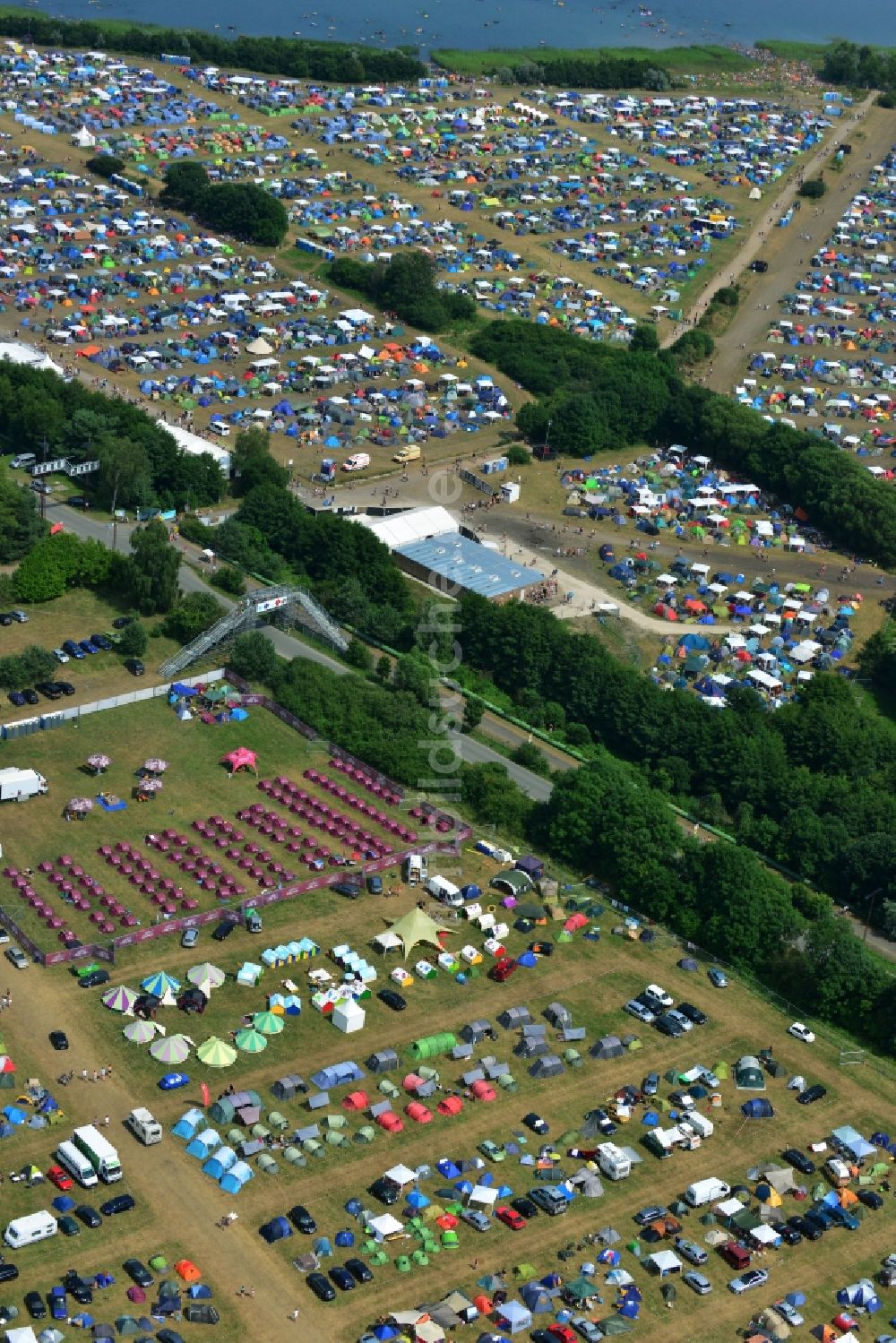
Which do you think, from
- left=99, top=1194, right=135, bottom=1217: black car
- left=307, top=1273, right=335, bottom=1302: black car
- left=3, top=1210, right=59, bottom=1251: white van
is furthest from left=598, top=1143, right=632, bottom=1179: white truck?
left=3, top=1210, right=59, bottom=1251: white van

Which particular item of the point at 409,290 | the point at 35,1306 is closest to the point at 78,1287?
the point at 35,1306

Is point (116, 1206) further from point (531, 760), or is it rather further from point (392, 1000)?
point (531, 760)

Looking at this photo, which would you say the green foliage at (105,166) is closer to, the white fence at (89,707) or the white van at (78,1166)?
the white fence at (89,707)

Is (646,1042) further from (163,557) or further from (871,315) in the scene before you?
(871,315)

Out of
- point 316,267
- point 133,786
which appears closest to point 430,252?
point 316,267

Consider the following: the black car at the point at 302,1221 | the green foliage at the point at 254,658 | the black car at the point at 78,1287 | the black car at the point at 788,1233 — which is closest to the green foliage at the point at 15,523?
the green foliage at the point at 254,658

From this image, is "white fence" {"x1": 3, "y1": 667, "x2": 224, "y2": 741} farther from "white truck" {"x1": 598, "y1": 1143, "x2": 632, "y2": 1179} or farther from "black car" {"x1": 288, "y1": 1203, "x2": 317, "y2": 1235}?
"white truck" {"x1": 598, "y1": 1143, "x2": 632, "y2": 1179}
